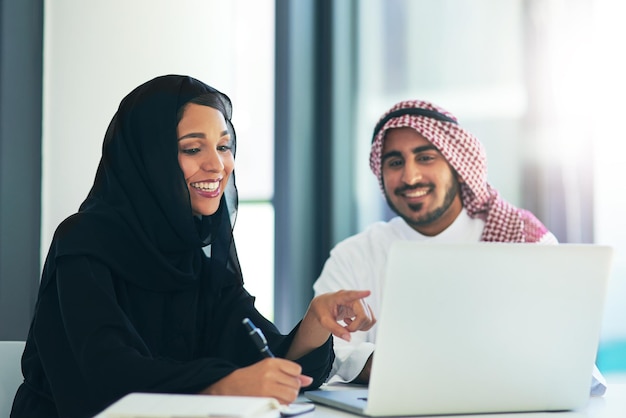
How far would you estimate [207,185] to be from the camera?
193cm

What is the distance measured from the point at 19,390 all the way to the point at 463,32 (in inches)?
89.0

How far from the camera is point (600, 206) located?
3049 millimetres

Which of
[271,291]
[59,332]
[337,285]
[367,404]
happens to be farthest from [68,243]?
[271,291]

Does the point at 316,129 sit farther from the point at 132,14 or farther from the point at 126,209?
the point at 126,209

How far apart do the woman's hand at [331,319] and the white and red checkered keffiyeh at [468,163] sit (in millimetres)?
1229

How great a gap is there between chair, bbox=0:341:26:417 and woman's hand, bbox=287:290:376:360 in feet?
1.82

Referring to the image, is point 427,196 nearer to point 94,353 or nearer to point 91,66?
point 91,66

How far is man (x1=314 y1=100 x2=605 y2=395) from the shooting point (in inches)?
113

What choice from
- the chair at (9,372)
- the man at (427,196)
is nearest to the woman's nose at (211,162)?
the chair at (9,372)

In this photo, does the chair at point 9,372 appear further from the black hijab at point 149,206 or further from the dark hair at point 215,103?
the dark hair at point 215,103

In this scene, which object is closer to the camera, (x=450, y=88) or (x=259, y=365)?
(x=259, y=365)

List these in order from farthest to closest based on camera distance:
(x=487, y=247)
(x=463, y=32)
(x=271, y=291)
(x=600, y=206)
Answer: (x=271, y=291) → (x=463, y=32) → (x=600, y=206) → (x=487, y=247)

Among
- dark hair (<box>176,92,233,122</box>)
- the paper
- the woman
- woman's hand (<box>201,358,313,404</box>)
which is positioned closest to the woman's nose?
the woman

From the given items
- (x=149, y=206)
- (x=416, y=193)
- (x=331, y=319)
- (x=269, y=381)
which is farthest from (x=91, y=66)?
(x=269, y=381)
